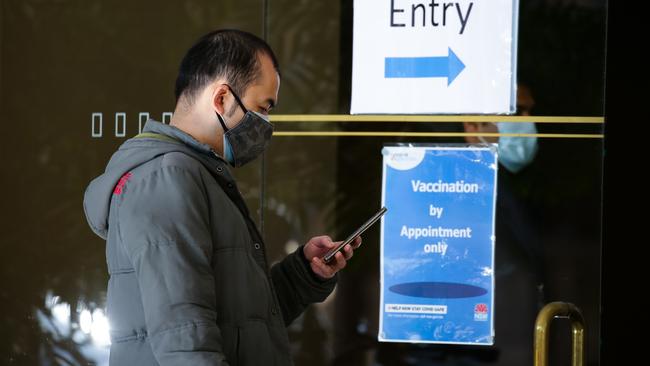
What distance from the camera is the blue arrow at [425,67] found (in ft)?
12.6

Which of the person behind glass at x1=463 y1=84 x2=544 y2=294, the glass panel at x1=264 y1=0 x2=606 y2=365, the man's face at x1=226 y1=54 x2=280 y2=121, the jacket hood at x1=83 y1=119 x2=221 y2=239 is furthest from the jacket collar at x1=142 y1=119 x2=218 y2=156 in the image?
the person behind glass at x1=463 y1=84 x2=544 y2=294

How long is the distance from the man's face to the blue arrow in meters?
1.49

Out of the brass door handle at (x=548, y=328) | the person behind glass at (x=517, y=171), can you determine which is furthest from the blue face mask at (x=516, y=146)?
the brass door handle at (x=548, y=328)

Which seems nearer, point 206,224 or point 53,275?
point 206,224

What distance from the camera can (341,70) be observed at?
155 inches

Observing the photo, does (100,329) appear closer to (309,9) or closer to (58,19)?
(58,19)

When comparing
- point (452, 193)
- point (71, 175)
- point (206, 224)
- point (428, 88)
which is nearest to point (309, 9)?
point (428, 88)

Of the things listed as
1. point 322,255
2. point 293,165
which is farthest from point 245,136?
point 293,165

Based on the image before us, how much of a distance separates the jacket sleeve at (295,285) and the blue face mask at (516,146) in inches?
51.4

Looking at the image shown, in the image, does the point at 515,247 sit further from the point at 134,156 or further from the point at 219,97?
the point at 134,156

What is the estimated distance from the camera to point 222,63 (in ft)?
7.70

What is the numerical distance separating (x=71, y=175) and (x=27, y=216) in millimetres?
268

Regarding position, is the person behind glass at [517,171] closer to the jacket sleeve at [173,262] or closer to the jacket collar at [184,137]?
the jacket collar at [184,137]

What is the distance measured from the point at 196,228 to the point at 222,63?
451 mm
